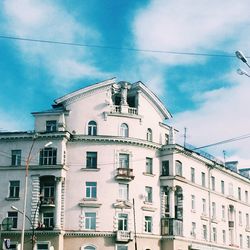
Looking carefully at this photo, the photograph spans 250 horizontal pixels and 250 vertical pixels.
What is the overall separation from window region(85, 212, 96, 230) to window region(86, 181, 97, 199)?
5.69 feet

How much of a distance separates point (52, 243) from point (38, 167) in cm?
754

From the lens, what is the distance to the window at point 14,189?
54.7 metres

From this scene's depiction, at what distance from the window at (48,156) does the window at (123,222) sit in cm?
879

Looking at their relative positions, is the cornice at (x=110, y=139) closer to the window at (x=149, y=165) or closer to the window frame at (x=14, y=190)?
the window at (x=149, y=165)

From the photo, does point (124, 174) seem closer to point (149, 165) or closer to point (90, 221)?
point (149, 165)

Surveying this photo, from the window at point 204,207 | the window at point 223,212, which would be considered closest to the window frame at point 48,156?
the window at point 204,207

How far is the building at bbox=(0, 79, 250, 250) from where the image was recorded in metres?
54.0

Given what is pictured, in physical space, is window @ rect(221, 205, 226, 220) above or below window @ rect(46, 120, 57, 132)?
below

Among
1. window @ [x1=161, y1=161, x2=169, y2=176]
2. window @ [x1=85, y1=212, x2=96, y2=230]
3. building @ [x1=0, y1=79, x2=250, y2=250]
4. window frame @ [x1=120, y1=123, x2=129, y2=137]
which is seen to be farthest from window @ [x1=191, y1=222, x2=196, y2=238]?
window frame @ [x1=120, y1=123, x2=129, y2=137]

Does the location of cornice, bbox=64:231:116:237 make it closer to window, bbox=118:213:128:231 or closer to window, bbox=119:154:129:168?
window, bbox=118:213:128:231

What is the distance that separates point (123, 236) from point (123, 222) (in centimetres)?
180

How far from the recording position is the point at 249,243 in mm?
76250

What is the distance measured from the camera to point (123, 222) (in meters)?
55.6

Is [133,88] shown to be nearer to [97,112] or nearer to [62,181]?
[97,112]
